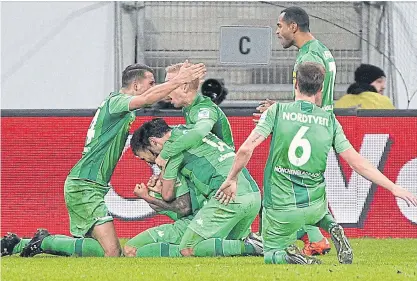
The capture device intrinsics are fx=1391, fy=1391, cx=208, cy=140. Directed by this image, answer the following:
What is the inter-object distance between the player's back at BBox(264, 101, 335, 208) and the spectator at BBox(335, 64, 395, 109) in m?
4.82

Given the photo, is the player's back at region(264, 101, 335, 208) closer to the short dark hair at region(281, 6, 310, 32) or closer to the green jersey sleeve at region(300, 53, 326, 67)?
the green jersey sleeve at region(300, 53, 326, 67)

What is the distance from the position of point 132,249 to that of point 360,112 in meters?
3.64

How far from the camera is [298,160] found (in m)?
10.0

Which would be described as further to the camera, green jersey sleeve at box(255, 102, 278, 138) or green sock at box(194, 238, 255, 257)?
green sock at box(194, 238, 255, 257)

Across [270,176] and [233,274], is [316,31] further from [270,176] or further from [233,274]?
[233,274]

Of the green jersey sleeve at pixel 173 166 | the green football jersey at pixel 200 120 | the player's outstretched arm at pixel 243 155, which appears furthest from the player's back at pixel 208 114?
the player's outstretched arm at pixel 243 155

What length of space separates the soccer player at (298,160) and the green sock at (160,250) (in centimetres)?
178

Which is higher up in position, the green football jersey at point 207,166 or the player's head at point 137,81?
Answer: the player's head at point 137,81

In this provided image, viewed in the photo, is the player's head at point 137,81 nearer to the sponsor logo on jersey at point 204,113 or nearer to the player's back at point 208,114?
the player's back at point 208,114

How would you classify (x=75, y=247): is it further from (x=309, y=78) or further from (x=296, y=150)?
(x=309, y=78)

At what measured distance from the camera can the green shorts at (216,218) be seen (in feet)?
37.8

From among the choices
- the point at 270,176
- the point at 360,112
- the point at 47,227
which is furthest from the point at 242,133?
the point at 270,176

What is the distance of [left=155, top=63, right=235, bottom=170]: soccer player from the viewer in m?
11.5

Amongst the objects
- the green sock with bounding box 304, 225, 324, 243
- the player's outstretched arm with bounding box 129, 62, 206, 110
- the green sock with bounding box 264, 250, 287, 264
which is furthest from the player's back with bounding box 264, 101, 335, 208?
the green sock with bounding box 304, 225, 324, 243
